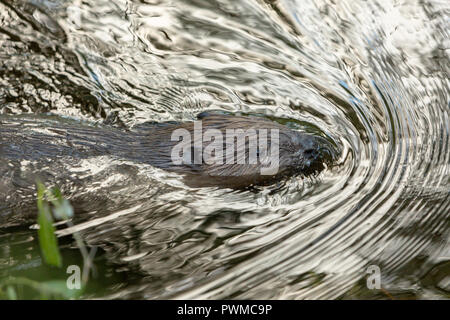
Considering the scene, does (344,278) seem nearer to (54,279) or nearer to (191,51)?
(54,279)

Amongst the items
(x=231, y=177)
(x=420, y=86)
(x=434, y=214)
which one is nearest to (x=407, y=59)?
(x=420, y=86)

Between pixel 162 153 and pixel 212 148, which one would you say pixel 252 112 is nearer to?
pixel 212 148

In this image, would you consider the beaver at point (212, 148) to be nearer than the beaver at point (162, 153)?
No

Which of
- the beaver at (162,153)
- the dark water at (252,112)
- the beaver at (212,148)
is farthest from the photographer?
the beaver at (212,148)

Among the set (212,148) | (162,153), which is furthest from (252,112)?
(162,153)

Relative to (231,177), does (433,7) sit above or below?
above
